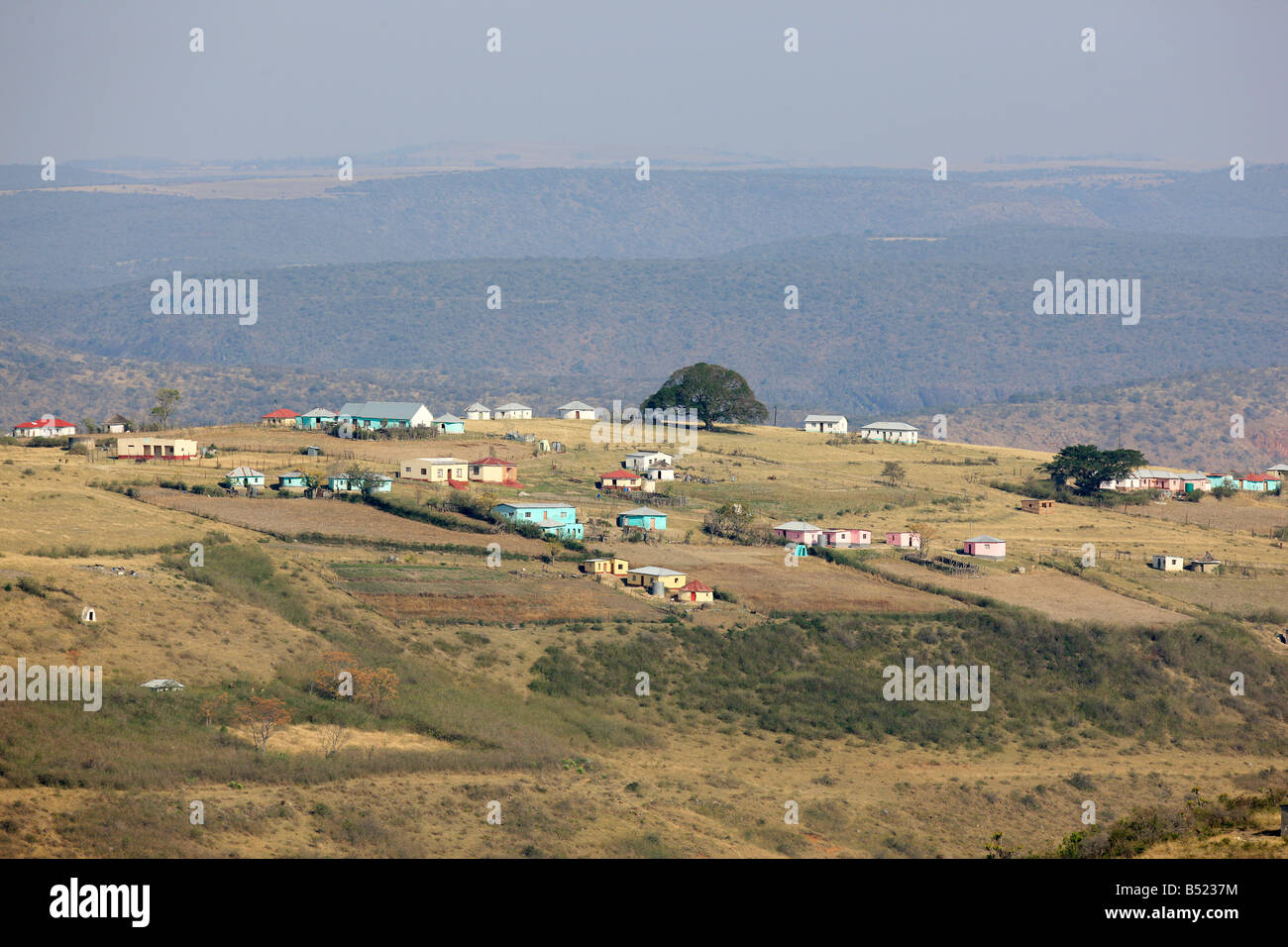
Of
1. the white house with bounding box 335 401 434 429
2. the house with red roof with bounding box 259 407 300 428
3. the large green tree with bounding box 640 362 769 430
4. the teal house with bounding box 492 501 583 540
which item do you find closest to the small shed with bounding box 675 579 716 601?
the teal house with bounding box 492 501 583 540

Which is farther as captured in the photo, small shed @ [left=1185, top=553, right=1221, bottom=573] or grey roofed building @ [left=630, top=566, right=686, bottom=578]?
small shed @ [left=1185, top=553, right=1221, bottom=573]

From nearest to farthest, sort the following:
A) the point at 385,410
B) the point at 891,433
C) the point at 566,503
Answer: the point at 566,503 → the point at 385,410 → the point at 891,433

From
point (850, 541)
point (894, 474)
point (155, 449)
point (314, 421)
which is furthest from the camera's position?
point (314, 421)

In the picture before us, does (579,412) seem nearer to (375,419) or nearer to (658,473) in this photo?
(375,419)

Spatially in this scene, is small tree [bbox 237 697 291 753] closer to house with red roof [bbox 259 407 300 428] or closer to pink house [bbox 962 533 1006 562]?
pink house [bbox 962 533 1006 562]

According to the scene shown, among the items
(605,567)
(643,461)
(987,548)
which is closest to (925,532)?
(987,548)
